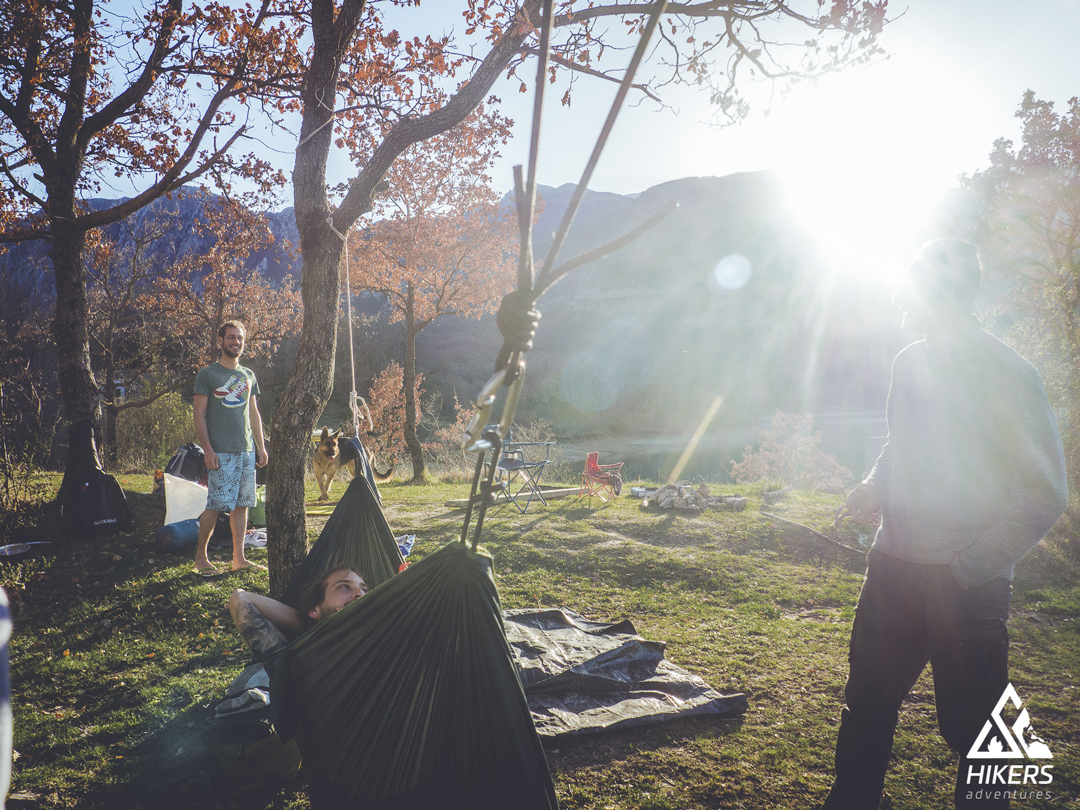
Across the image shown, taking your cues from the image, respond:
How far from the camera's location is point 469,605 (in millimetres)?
1107

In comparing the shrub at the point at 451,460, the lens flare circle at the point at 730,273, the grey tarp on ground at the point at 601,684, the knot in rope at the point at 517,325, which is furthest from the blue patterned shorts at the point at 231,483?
the lens flare circle at the point at 730,273

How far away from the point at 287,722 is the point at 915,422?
1979 mm

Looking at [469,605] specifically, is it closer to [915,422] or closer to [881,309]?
[915,422]

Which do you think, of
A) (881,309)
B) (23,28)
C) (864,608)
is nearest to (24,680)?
(864,608)

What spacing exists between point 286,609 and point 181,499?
3.41 metres

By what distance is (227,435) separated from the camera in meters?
3.61

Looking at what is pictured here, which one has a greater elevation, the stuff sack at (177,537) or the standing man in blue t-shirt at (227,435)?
the standing man in blue t-shirt at (227,435)

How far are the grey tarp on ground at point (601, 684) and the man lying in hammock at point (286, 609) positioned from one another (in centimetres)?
71

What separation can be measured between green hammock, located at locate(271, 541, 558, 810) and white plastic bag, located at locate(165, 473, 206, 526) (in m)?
4.07

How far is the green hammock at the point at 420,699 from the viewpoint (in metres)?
1.09

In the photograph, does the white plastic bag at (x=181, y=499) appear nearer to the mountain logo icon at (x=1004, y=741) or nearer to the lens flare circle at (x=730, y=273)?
the mountain logo icon at (x=1004, y=741)

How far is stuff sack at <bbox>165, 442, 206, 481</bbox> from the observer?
5.56 meters

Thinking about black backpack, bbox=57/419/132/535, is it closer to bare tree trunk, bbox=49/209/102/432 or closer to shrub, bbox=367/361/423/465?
bare tree trunk, bbox=49/209/102/432

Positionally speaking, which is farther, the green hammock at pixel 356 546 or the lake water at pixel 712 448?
the lake water at pixel 712 448
